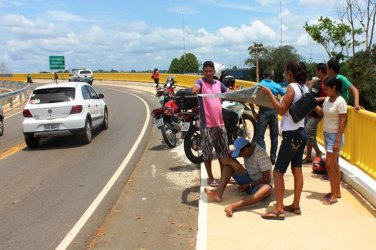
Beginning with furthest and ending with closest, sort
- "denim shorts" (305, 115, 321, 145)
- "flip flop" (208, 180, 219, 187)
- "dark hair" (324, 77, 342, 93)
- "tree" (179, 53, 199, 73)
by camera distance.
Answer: "tree" (179, 53, 199, 73)
"denim shorts" (305, 115, 321, 145)
"flip flop" (208, 180, 219, 187)
"dark hair" (324, 77, 342, 93)

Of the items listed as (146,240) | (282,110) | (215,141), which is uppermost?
(282,110)

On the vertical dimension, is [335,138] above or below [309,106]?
below

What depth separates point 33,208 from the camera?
703cm

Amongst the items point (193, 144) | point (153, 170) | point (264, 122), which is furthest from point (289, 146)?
point (153, 170)

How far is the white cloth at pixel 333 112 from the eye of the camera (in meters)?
6.11

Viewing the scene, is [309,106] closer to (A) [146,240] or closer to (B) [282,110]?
(B) [282,110]

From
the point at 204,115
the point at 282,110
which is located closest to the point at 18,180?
the point at 204,115

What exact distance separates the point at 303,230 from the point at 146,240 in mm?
1873

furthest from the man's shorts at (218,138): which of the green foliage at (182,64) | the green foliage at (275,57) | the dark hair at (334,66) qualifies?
the green foliage at (182,64)

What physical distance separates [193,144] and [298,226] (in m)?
4.10

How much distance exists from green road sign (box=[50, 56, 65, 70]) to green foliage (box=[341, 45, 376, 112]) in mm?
34605

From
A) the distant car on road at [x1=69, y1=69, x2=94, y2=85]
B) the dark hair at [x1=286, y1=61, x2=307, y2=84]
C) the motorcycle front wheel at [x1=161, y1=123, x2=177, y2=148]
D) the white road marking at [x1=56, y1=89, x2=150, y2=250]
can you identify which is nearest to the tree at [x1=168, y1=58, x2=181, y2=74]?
the distant car on road at [x1=69, y1=69, x2=94, y2=85]

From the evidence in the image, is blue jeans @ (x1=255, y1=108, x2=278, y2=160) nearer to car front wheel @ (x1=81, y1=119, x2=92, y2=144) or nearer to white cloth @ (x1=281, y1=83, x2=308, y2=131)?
white cloth @ (x1=281, y1=83, x2=308, y2=131)

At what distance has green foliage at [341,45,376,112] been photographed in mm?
33125
